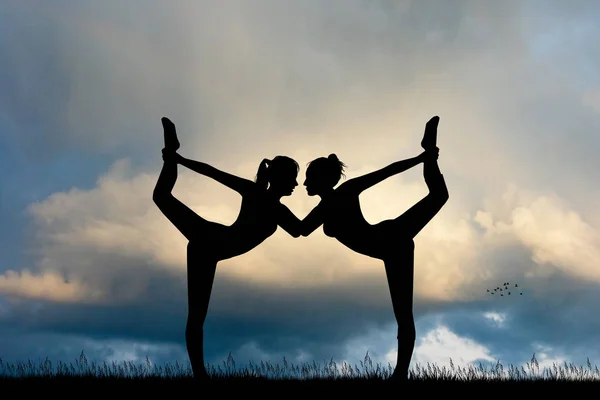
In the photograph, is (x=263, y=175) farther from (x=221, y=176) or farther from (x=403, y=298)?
(x=403, y=298)

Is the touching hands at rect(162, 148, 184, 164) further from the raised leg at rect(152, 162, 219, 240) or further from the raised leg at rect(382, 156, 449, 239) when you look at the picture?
the raised leg at rect(382, 156, 449, 239)

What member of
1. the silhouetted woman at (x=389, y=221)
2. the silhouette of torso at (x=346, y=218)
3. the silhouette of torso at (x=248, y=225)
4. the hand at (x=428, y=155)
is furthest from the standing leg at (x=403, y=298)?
the silhouette of torso at (x=248, y=225)

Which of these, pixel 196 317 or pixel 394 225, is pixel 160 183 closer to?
pixel 196 317

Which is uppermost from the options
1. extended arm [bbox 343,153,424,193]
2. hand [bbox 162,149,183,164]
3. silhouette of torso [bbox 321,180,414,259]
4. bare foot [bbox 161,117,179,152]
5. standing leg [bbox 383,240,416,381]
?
bare foot [bbox 161,117,179,152]

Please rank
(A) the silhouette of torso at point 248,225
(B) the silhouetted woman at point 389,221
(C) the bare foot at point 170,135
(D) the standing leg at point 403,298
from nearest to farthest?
(D) the standing leg at point 403,298
(B) the silhouetted woman at point 389,221
(A) the silhouette of torso at point 248,225
(C) the bare foot at point 170,135

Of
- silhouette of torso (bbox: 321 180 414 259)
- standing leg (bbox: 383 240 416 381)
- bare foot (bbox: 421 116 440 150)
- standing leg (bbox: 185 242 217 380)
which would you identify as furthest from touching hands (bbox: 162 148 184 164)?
bare foot (bbox: 421 116 440 150)

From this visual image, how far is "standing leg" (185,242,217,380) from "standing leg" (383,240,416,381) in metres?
2.94

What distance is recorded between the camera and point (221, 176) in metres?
11.4

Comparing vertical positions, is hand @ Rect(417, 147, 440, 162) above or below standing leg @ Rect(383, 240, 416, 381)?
above

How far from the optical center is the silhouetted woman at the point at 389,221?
1136 centimetres

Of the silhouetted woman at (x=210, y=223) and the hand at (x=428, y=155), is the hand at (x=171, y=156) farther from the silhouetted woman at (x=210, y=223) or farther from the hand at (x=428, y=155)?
the hand at (x=428, y=155)

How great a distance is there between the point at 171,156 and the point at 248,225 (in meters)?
1.71

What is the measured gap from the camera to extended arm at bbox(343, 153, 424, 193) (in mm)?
11328

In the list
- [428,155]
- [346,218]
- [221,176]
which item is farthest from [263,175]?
[428,155]
